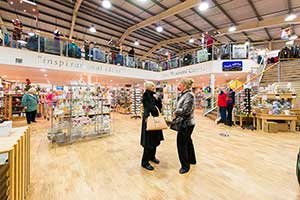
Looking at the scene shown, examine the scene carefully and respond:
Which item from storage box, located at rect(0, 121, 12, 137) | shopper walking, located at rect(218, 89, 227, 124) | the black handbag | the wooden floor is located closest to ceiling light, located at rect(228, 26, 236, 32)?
shopper walking, located at rect(218, 89, 227, 124)

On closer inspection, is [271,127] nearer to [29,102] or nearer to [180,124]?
[180,124]

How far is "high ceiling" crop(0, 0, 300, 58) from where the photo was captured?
888 centimetres

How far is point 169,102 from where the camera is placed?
6.89 metres

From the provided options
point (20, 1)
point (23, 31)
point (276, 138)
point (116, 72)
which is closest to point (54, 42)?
point (23, 31)

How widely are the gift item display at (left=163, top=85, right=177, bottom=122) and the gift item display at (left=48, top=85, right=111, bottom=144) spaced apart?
2.84 m

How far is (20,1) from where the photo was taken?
20.4 ft

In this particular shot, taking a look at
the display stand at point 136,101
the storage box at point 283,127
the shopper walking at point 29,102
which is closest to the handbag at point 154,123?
the storage box at point 283,127

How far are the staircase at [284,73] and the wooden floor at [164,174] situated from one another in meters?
5.41

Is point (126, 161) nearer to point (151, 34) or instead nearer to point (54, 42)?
point (54, 42)

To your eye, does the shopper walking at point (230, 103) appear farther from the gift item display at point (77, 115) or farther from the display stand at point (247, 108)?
the gift item display at point (77, 115)

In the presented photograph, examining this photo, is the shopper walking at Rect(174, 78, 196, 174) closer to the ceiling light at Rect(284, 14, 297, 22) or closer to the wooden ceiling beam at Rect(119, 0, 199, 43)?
the wooden ceiling beam at Rect(119, 0, 199, 43)

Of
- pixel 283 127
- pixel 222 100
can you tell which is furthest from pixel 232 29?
pixel 283 127

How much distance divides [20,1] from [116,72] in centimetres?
573

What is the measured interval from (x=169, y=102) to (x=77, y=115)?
3.84m
